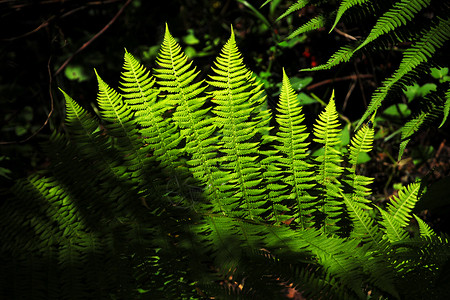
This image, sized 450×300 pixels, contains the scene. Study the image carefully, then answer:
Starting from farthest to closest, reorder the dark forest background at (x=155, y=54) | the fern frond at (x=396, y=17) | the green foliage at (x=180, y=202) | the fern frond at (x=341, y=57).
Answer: the dark forest background at (x=155, y=54) → the fern frond at (x=341, y=57) → the fern frond at (x=396, y=17) → the green foliage at (x=180, y=202)

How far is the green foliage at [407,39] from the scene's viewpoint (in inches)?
56.9

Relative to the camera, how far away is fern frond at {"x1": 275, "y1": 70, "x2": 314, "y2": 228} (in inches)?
55.1

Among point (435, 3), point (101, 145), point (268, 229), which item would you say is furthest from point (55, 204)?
point (435, 3)

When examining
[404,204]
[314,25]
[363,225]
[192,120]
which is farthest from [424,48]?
[192,120]

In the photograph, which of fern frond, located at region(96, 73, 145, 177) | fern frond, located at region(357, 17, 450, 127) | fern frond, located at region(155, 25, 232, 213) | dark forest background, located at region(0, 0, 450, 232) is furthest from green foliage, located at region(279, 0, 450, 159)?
dark forest background, located at region(0, 0, 450, 232)

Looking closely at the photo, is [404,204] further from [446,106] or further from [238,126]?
[238,126]

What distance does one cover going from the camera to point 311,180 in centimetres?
148

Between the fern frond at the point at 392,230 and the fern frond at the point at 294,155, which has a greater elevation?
the fern frond at the point at 294,155

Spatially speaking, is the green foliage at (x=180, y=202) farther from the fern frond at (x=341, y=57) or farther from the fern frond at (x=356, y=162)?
the fern frond at (x=341, y=57)

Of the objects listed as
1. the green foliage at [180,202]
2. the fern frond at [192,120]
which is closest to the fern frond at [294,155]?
the green foliage at [180,202]

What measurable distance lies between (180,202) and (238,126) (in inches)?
15.5

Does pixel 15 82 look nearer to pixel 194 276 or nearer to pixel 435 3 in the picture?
pixel 194 276

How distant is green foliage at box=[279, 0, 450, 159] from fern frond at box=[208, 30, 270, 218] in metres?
0.30

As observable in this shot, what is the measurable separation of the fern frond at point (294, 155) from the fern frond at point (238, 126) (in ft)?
0.28
